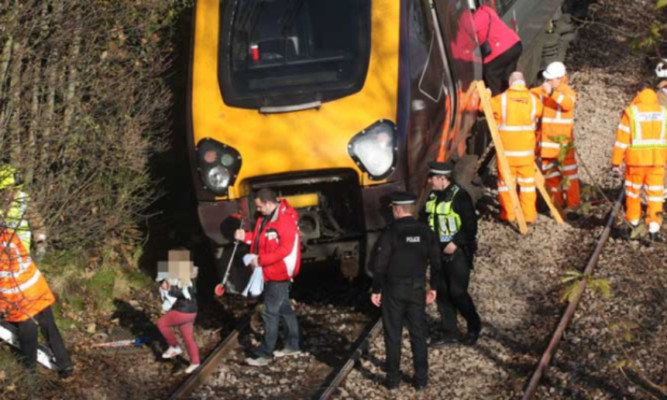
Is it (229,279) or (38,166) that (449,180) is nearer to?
(229,279)

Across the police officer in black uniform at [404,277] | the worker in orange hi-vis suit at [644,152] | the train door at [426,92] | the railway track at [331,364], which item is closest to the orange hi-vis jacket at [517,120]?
the worker in orange hi-vis suit at [644,152]

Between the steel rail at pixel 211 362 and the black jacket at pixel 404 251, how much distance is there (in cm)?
170

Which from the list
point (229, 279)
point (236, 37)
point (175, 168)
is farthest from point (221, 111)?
point (175, 168)

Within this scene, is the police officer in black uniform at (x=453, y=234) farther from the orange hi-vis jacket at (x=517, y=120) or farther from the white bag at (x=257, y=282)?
the orange hi-vis jacket at (x=517, y=120)

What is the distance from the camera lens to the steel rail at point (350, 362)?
863 centimetres

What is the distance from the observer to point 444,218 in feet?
30.4

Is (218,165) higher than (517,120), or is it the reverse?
(517,120)

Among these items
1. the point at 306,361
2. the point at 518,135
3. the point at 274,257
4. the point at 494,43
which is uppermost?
the point at 494,43

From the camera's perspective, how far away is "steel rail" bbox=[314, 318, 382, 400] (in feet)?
28.3

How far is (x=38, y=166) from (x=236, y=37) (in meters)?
2.04

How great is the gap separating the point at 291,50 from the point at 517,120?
120 inches

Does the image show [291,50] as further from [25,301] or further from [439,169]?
[25,301]

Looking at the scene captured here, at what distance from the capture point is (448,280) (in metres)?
9.43

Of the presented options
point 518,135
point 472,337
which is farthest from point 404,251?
point 518,135
